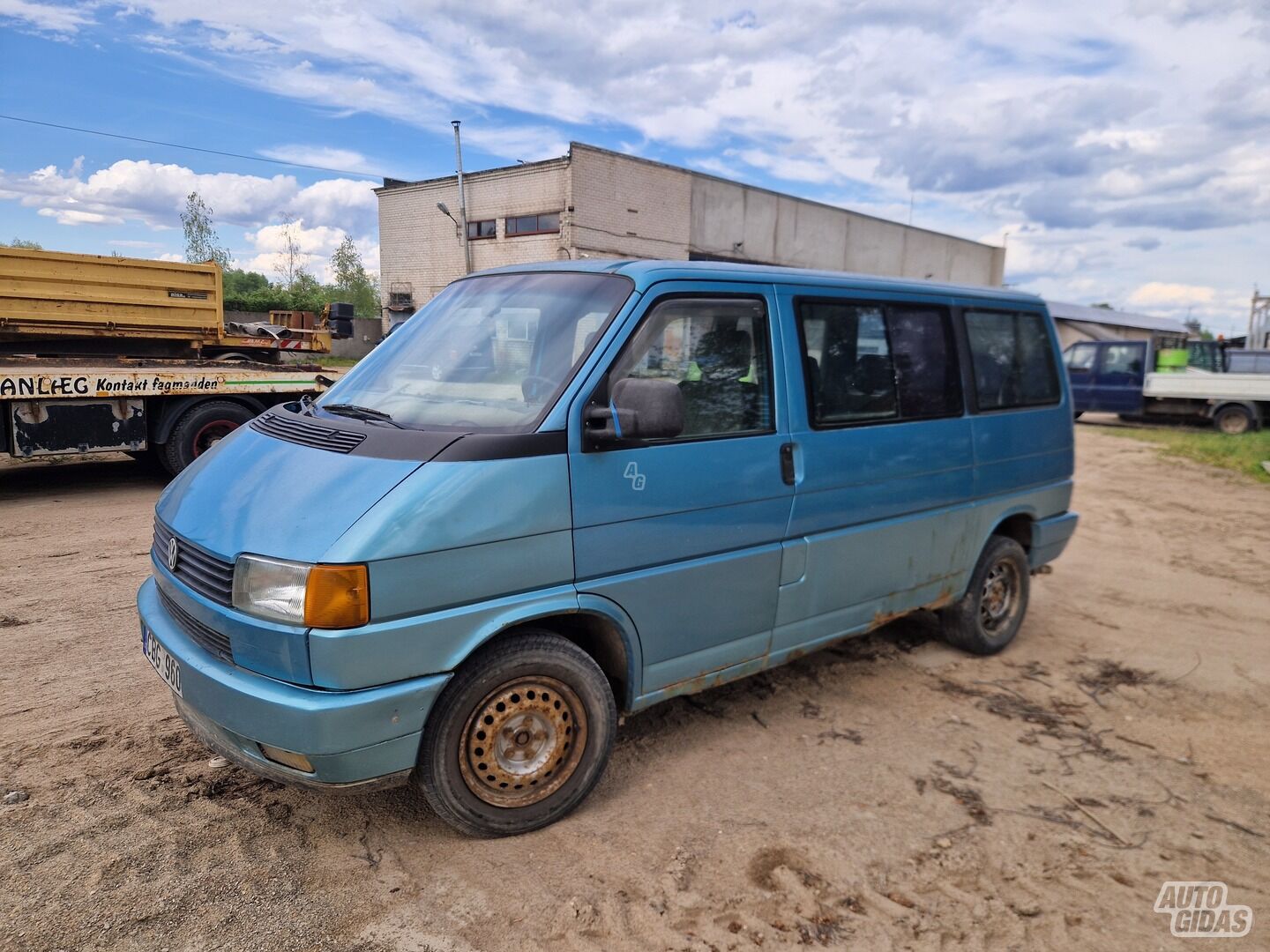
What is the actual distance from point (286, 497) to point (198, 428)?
6.78 m

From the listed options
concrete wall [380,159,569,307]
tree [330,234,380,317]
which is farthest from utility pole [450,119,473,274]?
tree [330,234,380,317]

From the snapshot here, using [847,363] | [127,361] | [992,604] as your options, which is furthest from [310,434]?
[127,361]

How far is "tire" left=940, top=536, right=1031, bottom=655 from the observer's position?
16.0ft

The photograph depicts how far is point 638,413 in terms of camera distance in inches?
114

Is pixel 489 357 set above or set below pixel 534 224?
below

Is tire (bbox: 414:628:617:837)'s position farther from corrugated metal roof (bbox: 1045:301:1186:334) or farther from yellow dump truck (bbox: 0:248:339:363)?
corrugated metal roof (bbox: 1045:301:1186:334)

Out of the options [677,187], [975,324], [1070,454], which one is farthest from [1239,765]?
[677,187]

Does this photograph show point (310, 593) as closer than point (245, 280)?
Yes

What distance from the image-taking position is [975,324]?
15.2 ft

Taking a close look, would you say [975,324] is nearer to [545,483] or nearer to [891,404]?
[891,404]

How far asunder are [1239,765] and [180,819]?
4430 mm

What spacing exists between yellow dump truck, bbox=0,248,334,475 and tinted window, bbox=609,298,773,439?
15.3 feet

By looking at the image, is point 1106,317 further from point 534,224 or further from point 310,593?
point 310,593

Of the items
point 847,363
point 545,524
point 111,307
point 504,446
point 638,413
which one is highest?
point 111,307
